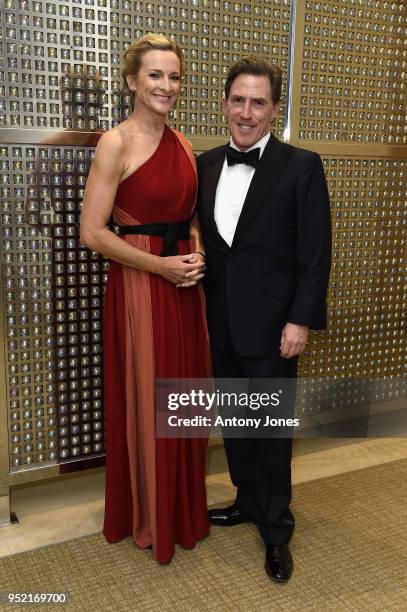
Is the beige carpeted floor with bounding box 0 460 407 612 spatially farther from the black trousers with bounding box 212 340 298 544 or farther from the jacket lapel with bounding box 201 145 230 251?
the jacket lapel with bounding box 201 145 230 251

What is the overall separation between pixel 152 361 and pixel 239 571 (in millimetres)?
858

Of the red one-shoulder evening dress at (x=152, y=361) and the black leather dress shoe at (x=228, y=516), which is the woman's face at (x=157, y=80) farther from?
the black leather dress shoe at (x=228, y=516)

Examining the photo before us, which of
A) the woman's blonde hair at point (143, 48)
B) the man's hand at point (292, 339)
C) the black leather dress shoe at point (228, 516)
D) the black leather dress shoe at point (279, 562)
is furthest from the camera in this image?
the black leather dress shoe at point (228, 516)

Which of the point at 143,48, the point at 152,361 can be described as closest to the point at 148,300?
the point at 152,361

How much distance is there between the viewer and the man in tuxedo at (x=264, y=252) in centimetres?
221

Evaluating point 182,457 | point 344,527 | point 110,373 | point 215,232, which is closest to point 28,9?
point 215,232

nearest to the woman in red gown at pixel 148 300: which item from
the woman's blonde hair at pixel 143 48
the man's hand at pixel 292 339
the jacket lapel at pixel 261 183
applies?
the woman's blonde hair at pixel 143 48

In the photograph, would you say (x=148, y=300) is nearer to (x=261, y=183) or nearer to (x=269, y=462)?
(x=261, y=183)

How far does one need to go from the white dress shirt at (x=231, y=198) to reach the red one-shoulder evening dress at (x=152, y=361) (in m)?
0.11

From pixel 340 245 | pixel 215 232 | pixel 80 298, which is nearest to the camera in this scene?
pixel 215 232

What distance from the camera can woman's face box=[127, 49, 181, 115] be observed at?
7.13 feet

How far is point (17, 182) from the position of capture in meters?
2.47

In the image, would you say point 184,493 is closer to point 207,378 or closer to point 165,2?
point 207,378

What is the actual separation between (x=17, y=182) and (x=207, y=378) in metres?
1.05
